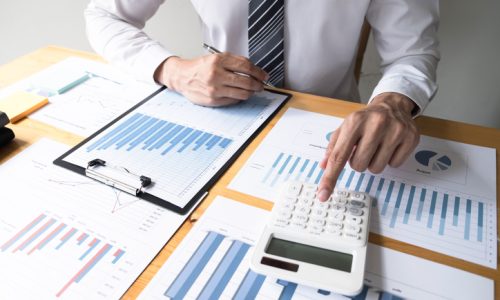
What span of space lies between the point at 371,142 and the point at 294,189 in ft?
0.44

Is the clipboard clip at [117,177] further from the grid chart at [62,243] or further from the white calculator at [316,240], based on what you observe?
the white calculator at [316,240]

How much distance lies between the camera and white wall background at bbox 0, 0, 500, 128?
1.15 meters

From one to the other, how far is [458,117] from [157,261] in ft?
4.27

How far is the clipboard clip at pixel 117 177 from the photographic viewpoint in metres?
0.52

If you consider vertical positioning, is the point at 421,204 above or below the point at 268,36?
below

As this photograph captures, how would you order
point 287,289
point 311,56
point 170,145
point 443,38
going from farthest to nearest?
point 443,38
point 311,56
point 170,145
point 287,289

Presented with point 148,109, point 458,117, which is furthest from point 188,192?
point 458,117

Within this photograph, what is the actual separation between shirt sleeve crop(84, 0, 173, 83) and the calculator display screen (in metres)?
0.51

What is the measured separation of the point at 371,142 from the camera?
52 cm

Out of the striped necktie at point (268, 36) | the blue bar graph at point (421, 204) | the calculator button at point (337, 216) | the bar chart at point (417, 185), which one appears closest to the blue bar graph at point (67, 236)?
the bar chart at point (417, 185)

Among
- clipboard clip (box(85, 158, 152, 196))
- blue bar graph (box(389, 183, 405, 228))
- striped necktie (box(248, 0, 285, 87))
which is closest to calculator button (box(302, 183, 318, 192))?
blue bar graph (box(389, 183, 405, 228))

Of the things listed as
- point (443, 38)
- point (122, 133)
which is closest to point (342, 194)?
point (122, 133)

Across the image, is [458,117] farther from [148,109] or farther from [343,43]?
[148,109]

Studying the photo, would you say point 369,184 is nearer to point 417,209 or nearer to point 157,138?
point 417,209
